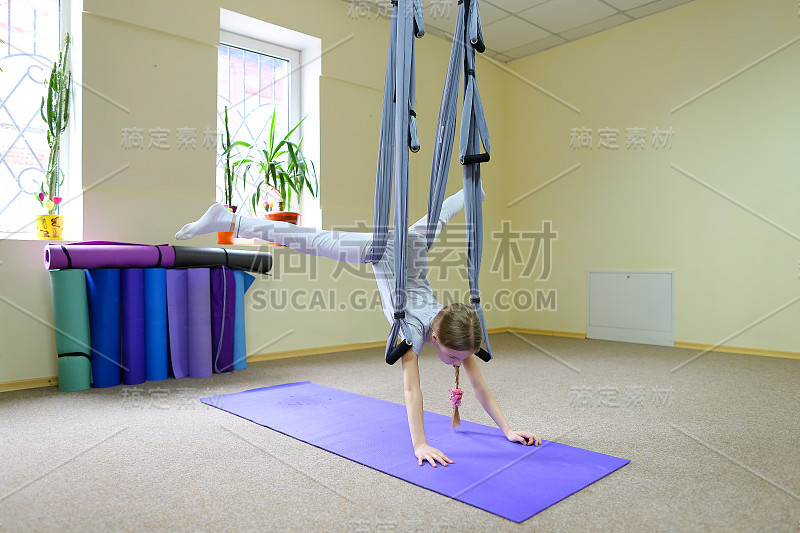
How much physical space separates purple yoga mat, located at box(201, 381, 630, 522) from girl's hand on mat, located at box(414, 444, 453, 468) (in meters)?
0.02

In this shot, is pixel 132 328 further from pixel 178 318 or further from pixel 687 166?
pixel 687 166

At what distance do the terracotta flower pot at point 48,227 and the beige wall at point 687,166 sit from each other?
4378 mm

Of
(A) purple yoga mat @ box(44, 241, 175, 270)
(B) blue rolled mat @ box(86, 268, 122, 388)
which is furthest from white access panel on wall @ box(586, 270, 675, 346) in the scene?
(B) blue rolled mat @ box(86, 268, 122, 388)

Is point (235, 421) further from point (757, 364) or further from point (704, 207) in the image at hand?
point (704, 207)

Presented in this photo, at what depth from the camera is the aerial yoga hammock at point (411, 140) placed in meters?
2.01

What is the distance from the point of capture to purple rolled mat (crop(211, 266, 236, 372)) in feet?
12.0

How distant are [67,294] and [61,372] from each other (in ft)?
1.43

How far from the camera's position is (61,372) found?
3.11m

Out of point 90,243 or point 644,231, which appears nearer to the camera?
point 90,243

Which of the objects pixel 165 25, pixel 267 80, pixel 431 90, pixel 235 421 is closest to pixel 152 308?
pixel 235 421

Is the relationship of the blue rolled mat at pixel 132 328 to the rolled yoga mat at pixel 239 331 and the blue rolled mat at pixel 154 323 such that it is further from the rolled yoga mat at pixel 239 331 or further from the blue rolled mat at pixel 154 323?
the rolled yoga mat at pixel 239 331

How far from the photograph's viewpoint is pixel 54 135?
3406 millimetres

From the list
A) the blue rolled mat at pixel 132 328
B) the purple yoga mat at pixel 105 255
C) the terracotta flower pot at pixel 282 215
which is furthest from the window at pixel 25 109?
the terracotta flower pot at pixel 282 215

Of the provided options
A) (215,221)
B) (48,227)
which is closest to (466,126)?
(215,221)
